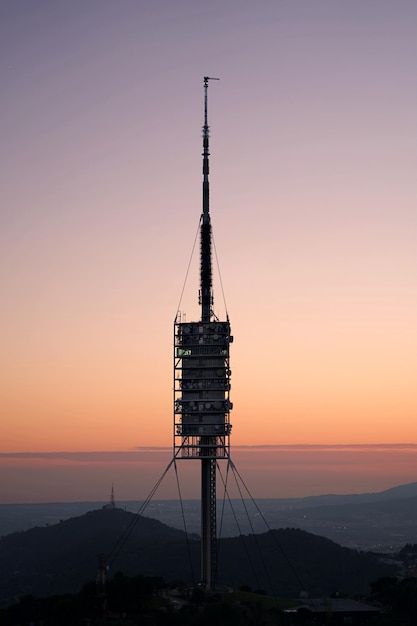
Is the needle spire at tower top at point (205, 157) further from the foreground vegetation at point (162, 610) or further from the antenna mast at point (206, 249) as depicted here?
the foreground vegetation at point (162, 610)

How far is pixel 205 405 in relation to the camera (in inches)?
6211

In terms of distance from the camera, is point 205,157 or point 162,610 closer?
point 162,610

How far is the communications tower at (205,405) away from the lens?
156625mm

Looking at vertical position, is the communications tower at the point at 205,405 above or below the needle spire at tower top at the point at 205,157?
below

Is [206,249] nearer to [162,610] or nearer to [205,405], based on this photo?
[205,405]

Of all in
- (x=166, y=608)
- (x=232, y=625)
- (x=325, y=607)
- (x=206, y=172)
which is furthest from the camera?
(x=206, y=172)

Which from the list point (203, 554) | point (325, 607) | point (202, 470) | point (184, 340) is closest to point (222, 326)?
point (184, 340)

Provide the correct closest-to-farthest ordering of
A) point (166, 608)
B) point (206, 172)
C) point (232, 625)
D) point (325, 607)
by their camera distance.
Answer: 1. point (232, 625)
2. point (166, 608)
3. point (325, 607)
4. point (206, 172)

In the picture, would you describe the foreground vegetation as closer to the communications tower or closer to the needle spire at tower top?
the communications tower

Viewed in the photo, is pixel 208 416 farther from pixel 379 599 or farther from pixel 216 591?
pixel 379 599

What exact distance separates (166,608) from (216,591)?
1517 cm

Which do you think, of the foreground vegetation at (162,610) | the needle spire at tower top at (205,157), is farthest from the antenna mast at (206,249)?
the foreground vegetation at (162,610)

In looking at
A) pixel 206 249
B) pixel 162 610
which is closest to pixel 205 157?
pixel 206 249

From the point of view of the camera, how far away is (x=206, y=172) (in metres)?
167
